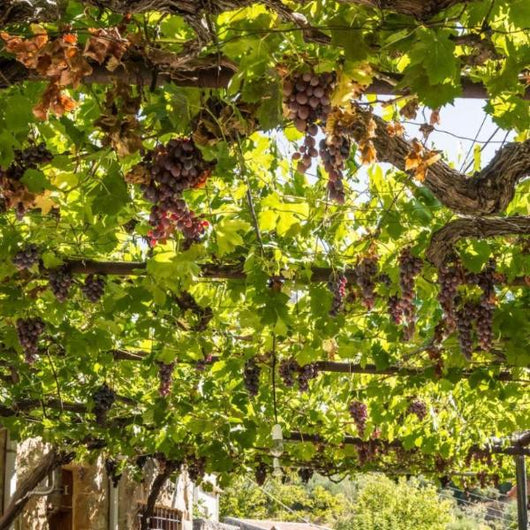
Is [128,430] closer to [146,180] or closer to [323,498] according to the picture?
[146,180]

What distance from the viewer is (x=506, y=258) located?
4.86 meters

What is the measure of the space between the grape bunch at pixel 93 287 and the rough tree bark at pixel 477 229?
2.16 meters

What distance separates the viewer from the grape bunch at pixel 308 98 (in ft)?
8.38

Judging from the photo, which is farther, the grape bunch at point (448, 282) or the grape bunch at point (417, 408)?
the grape bunch at point (417, 408)

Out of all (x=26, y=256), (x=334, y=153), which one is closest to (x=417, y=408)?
(x=26, y=256)

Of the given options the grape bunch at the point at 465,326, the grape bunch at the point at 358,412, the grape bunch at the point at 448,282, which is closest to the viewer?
the grape bunch at the point at 448,282

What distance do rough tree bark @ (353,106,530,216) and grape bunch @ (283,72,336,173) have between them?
69 centimetres

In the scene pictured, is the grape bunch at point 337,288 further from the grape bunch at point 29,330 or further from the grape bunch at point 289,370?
the grape bunch at point 29,330

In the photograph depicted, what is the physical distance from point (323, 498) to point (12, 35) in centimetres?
3107

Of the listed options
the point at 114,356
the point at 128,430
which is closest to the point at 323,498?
the point at 128,430

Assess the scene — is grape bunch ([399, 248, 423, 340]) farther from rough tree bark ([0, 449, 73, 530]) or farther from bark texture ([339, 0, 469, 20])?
rough tree bark ([0, 449, 73, 530])

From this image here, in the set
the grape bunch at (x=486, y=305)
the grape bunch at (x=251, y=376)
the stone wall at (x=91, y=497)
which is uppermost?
the grape bunch at (x=486, y=305)

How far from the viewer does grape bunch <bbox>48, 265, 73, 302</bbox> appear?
5.06m

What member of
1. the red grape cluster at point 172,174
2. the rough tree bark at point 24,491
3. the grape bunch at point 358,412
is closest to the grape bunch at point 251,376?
the grape bunch at point 358,412
